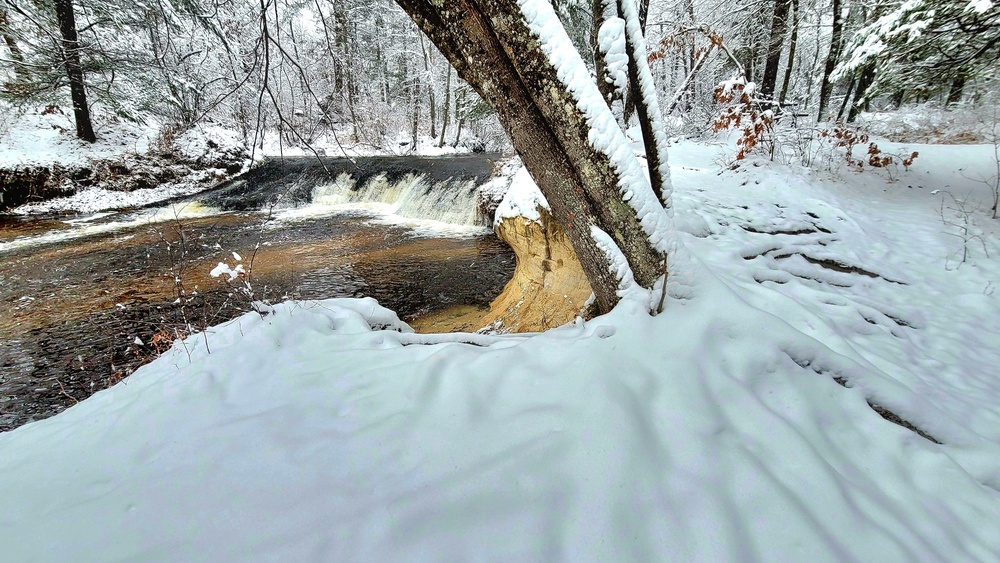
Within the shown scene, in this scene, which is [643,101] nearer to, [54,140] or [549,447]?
[549,447]

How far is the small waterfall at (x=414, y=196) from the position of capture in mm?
10078

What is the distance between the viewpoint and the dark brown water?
4.24 m

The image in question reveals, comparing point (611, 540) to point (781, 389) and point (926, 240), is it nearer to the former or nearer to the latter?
point (781, 389)

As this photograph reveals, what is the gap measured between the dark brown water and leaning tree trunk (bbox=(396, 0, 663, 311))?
3.10m

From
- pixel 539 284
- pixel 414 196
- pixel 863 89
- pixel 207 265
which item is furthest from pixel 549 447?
pixel 863 89

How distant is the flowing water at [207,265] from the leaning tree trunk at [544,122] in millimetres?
927

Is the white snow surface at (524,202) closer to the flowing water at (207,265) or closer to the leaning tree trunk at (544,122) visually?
the flowing water at (207,265)

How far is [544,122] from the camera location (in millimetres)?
1952

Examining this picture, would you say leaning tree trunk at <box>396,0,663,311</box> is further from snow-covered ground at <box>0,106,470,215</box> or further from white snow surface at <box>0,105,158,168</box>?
white snow surface at <box>0,105,158,168</box>

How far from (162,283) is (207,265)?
2.76 ft

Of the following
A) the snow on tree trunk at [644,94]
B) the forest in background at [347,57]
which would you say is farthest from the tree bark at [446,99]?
the snow on tree trunk at [644,94]

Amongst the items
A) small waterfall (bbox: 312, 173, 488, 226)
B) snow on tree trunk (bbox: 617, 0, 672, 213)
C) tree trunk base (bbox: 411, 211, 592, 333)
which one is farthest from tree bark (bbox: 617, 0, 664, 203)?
small waterfall (bbox: 312, 173, 488, 226)

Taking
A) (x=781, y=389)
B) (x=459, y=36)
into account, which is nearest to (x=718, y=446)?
(x=781, y=389)

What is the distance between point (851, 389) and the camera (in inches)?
64.0
